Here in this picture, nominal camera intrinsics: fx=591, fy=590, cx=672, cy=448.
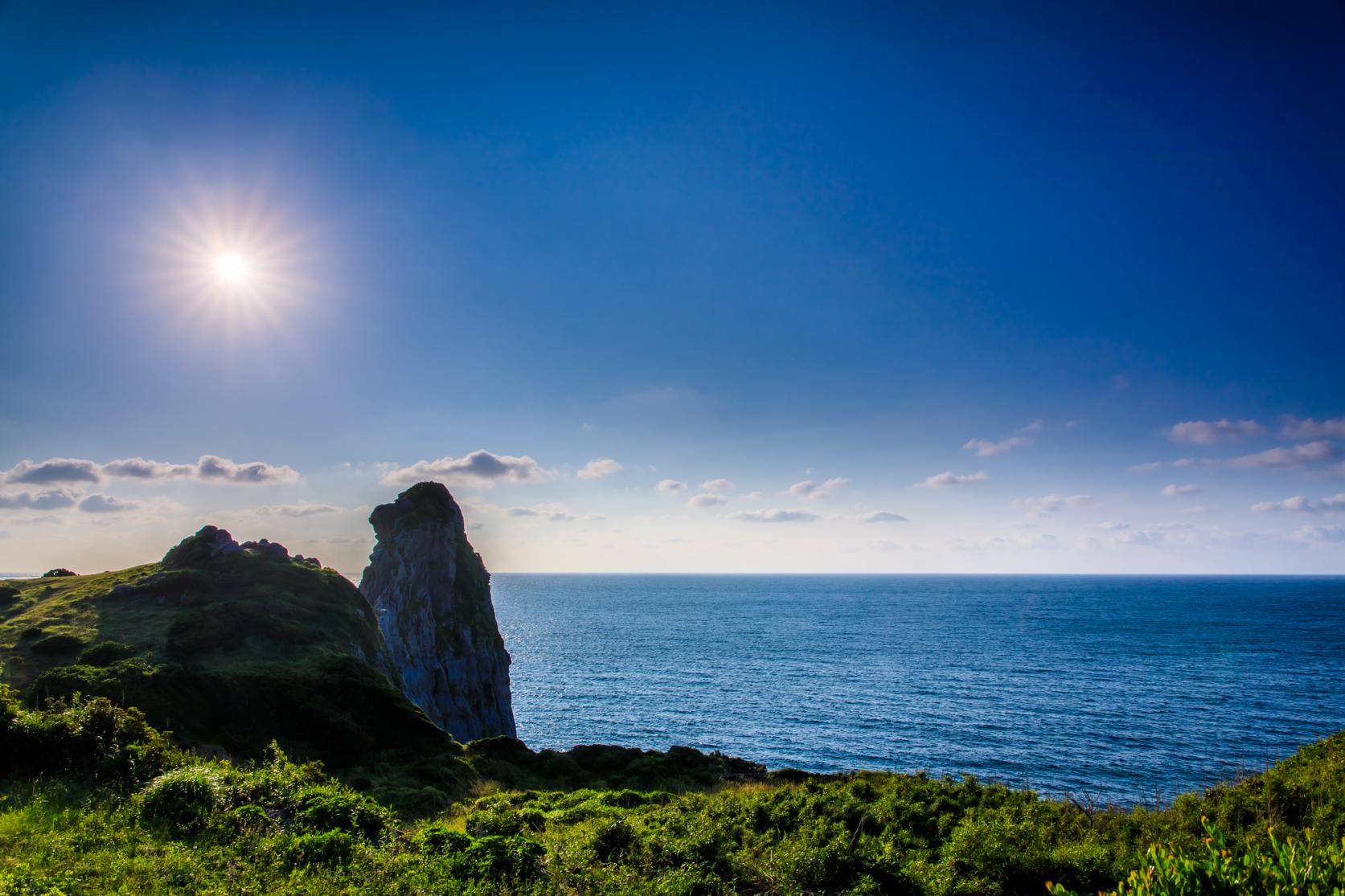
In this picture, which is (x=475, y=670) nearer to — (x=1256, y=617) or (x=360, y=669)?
(x=360, y=669)

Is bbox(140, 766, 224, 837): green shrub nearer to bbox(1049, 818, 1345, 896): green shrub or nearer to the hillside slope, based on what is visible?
the hillside slope

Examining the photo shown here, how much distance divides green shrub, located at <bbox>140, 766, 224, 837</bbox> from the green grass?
0.05m

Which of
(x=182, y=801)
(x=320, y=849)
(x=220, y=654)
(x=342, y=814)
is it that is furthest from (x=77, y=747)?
(x=220, y=654)

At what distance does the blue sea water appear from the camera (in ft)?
183

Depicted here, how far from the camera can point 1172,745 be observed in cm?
5766

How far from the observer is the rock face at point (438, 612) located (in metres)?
57.7

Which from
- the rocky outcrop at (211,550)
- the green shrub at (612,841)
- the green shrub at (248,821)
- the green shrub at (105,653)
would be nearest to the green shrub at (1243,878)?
the green shrub at (612,841)

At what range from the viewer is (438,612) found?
6219cm

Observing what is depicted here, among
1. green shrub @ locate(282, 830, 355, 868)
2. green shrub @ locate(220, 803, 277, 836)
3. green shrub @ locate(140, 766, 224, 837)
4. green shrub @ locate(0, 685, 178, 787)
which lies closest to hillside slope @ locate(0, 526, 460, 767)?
green shrub @ locate(0, 685, 178, 787)

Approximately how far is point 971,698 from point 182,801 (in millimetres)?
85668

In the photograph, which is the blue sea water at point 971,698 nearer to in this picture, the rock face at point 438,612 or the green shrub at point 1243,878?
the rock face at point 438,612

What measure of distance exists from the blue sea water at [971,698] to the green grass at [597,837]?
15264 mm

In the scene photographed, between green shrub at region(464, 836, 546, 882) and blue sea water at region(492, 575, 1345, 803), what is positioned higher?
green shrub at region(464, 836, 546, 882)

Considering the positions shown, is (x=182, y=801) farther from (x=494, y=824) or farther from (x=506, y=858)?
(x=506, y=858)
